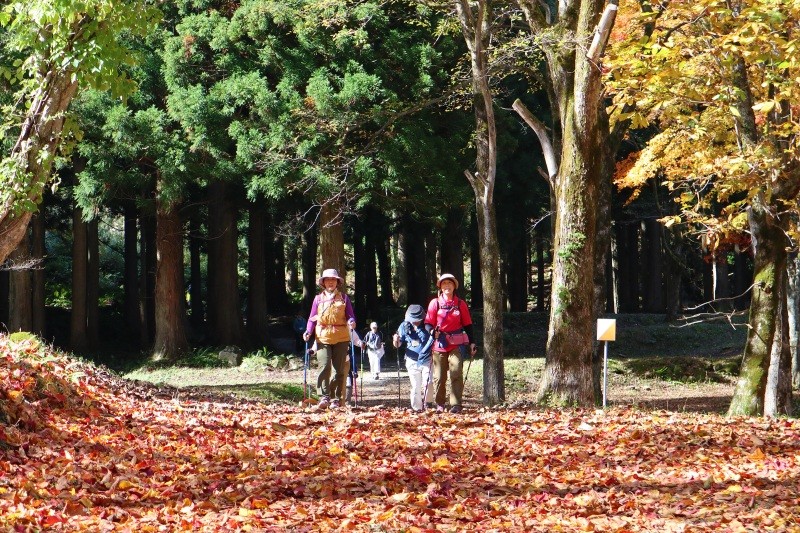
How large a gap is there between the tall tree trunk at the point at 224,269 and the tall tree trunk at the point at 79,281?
3.85 metres

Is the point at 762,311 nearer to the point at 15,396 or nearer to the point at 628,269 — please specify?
the point at 15,396

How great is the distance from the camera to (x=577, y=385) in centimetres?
1165

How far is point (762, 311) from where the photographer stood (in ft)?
41.9

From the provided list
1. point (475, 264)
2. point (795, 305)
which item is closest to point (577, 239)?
point (795, 305)

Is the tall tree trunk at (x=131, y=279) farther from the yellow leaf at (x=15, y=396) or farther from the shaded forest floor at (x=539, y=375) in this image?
the yellow leaf at (x=15, y=396)

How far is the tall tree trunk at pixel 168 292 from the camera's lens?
27047mm

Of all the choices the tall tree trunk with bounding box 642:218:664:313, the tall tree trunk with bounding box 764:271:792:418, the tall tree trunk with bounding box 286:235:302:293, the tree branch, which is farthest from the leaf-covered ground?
the tall tree trunk with bounding box 286:235:302:293

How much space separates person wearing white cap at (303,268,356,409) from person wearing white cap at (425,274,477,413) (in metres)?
1.03

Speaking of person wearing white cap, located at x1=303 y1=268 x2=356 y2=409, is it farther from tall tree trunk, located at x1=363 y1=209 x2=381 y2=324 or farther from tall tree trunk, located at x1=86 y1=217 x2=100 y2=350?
tall tree trunk, located at x1=363 y1=209 x2=381 y2=324

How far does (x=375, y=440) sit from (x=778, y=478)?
3355 mm

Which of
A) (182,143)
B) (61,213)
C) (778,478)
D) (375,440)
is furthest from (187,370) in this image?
(778,478)

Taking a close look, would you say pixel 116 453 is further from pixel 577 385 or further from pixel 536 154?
pixel 536 154

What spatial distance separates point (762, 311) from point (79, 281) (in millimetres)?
21437

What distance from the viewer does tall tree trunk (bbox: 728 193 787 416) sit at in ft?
41.7
